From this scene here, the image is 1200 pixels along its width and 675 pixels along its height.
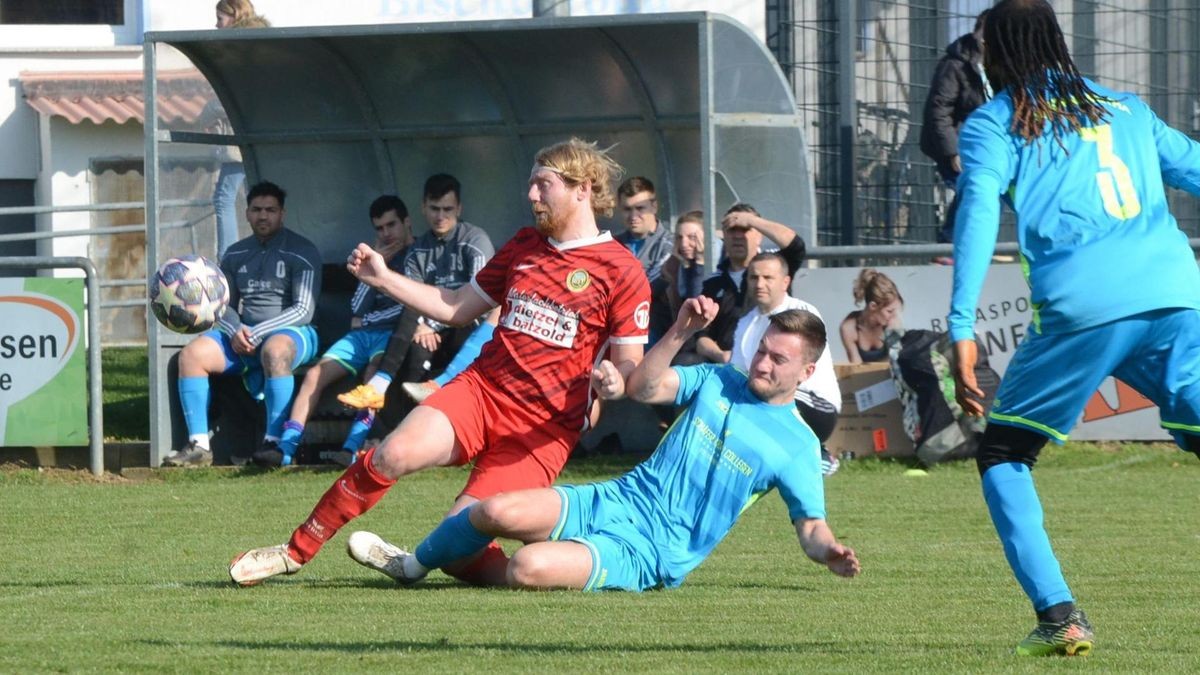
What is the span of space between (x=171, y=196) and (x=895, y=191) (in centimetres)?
568

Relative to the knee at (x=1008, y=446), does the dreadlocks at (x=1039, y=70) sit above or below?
above

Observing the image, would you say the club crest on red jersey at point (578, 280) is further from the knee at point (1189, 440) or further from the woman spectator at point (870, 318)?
the woman spectator at point (870, 318)

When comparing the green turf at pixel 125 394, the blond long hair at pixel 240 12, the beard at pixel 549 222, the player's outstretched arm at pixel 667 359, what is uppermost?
the blond long hair at pixel 240 12

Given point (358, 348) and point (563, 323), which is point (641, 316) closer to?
point (563, 323)

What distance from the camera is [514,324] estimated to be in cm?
770

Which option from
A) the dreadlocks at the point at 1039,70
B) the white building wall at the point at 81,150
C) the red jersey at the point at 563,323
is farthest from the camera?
the white building wall at the point at 81,150

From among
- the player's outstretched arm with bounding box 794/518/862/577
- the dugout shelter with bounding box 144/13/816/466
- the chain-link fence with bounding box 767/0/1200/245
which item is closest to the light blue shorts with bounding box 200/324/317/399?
the dugout shelter with bounding box 144/13/816/466

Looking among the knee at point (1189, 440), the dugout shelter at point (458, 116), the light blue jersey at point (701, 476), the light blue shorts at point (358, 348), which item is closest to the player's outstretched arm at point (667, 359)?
the light blue jersey at point (701, 476)

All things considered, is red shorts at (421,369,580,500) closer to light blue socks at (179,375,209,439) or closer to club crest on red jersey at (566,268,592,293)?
club crest on red jersey at (566,268,592,293)

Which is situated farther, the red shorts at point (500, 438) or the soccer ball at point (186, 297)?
the soccer ball at point (186, 297)

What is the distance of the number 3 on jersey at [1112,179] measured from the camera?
548 centimetres

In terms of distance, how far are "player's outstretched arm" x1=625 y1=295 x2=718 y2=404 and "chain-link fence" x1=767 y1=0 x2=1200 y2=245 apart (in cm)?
827

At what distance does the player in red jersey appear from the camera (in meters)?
7.52

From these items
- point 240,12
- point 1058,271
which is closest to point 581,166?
point 1058,271
